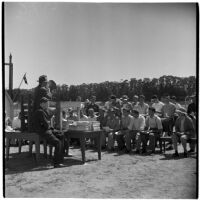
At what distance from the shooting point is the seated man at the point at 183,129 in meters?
7.29

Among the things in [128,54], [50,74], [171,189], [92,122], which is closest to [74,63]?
[50,74]

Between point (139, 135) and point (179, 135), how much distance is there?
0.85m

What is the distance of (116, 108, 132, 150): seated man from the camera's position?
336 inches

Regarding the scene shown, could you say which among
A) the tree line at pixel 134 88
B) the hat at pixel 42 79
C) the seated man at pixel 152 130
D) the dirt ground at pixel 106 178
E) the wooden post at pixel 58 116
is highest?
the hat at pixel 42 79

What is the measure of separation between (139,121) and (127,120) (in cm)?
38

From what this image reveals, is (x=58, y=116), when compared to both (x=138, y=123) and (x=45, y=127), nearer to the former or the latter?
(x=45, y=127)

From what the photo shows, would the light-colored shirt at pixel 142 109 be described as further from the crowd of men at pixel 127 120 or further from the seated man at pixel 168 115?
the seated man at pixel 168 115

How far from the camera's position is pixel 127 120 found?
8.64 m

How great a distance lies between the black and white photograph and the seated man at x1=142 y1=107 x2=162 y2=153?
0.91 feet

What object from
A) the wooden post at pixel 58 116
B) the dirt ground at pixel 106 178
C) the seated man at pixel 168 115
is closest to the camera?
the dirt ground at pixel 106 178

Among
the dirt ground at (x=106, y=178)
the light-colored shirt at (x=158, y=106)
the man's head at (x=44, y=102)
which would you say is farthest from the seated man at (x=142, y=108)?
the man's head at (x=44, y=102)

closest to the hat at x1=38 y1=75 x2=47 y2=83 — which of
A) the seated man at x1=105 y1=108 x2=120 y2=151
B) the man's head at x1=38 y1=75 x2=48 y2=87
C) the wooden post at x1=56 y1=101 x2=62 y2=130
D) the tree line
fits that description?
the man's head at x1=38 y1=75 x2=48 y2=87

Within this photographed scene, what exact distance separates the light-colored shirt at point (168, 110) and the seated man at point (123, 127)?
2.56ft

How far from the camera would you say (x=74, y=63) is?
6395 millimetres
